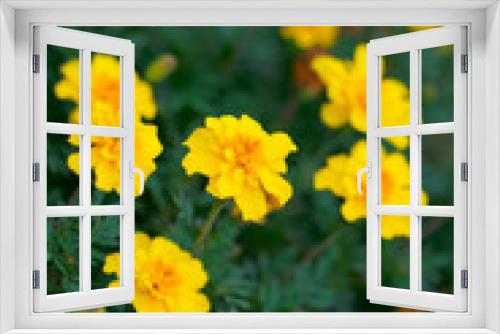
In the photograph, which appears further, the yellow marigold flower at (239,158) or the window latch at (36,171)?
the yellow marigold flower at (239,158)

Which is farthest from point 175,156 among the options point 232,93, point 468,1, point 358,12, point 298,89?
point 468,1

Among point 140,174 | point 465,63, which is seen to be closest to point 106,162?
point 140,174

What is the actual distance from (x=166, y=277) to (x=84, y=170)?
44 cm

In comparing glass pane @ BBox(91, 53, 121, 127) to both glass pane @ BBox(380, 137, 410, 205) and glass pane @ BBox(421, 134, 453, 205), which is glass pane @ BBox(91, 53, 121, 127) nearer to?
glass pane @ BBox(380, 137, 410, 205)

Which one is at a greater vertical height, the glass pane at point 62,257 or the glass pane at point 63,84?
the glass pane at point 63,84

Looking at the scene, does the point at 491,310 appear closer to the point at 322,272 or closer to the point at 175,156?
the point at 322,272

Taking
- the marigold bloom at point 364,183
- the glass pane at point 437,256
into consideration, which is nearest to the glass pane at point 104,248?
the marigold bloom at point 364,183

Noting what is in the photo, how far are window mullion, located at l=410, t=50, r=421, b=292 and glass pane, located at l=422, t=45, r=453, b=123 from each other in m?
0.45

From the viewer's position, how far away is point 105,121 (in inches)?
93.6

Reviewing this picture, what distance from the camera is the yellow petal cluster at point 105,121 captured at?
2.37m

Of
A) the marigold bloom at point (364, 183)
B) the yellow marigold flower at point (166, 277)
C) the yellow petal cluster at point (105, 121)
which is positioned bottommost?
the yellow marigold flower at point (166, 277)

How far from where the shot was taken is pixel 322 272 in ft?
8.75

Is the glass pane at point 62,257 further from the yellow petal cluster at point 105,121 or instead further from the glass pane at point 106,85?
the glass pane at point 106,85

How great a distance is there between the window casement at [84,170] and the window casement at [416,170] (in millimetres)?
679
